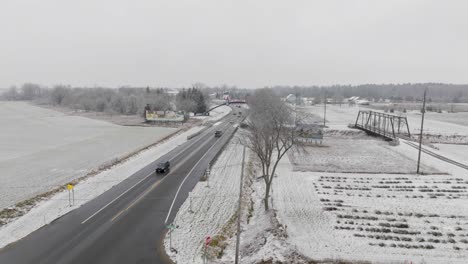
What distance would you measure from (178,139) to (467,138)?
5575cm

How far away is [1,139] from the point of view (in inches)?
2121

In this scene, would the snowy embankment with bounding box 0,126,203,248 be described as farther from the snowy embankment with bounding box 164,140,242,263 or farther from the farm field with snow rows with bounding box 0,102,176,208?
the snowy embankment with bounding box 164,140,242,263

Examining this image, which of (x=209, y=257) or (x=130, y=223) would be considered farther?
(x=130, y=223)

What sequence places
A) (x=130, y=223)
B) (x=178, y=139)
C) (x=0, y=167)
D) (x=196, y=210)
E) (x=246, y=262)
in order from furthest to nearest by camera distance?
(x=178, y=139), (x=0, y=167), (x=196, y=210), (x=130, y=223), (x=246, y=262)

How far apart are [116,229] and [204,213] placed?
6.06 metres

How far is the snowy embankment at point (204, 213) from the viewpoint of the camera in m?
16.1

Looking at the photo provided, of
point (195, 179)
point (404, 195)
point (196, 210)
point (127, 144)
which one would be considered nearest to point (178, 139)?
point (127, 144)

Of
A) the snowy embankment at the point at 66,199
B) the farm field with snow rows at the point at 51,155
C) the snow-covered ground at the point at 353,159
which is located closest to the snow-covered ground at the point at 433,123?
the snow-covered ground at the point at 353,159

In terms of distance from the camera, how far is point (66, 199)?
2355 centimetres

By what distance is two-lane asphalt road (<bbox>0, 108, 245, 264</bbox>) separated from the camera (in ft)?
49.4

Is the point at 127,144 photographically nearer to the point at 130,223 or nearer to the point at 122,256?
the point at 130,223

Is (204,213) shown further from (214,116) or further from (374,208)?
(214,116)

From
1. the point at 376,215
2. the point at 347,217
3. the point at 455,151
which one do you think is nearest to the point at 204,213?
the point at 347,217

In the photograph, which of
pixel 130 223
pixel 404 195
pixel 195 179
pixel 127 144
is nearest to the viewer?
pixel 130 223
